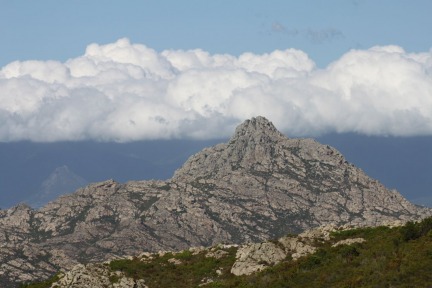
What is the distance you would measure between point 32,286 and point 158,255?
2741cm

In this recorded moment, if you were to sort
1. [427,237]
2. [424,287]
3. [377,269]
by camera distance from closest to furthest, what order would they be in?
[424,287] < [377,269] < [427,237]

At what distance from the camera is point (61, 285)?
5012 inches

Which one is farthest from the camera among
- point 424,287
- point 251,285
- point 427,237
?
point 427,237

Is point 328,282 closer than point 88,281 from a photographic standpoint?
Yes

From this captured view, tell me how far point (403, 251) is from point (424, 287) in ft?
71.4

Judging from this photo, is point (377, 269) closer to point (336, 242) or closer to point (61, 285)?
point (336, 242)

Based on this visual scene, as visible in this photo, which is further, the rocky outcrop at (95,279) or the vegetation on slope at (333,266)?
the rocky outcrop at (95,279)

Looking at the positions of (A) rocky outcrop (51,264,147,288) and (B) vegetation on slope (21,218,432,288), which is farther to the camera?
(A) rocky outcrop (51,264,147,288)

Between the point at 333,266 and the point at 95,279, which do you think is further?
the point at 95,279

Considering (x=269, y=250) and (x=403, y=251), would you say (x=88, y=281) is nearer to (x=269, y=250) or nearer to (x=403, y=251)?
(x=269, y=250)

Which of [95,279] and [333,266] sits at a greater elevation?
[333,266]

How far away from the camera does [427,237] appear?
131 m

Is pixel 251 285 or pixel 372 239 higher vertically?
pixel 372 239

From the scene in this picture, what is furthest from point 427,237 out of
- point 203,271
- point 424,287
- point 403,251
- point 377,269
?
point 203,271
